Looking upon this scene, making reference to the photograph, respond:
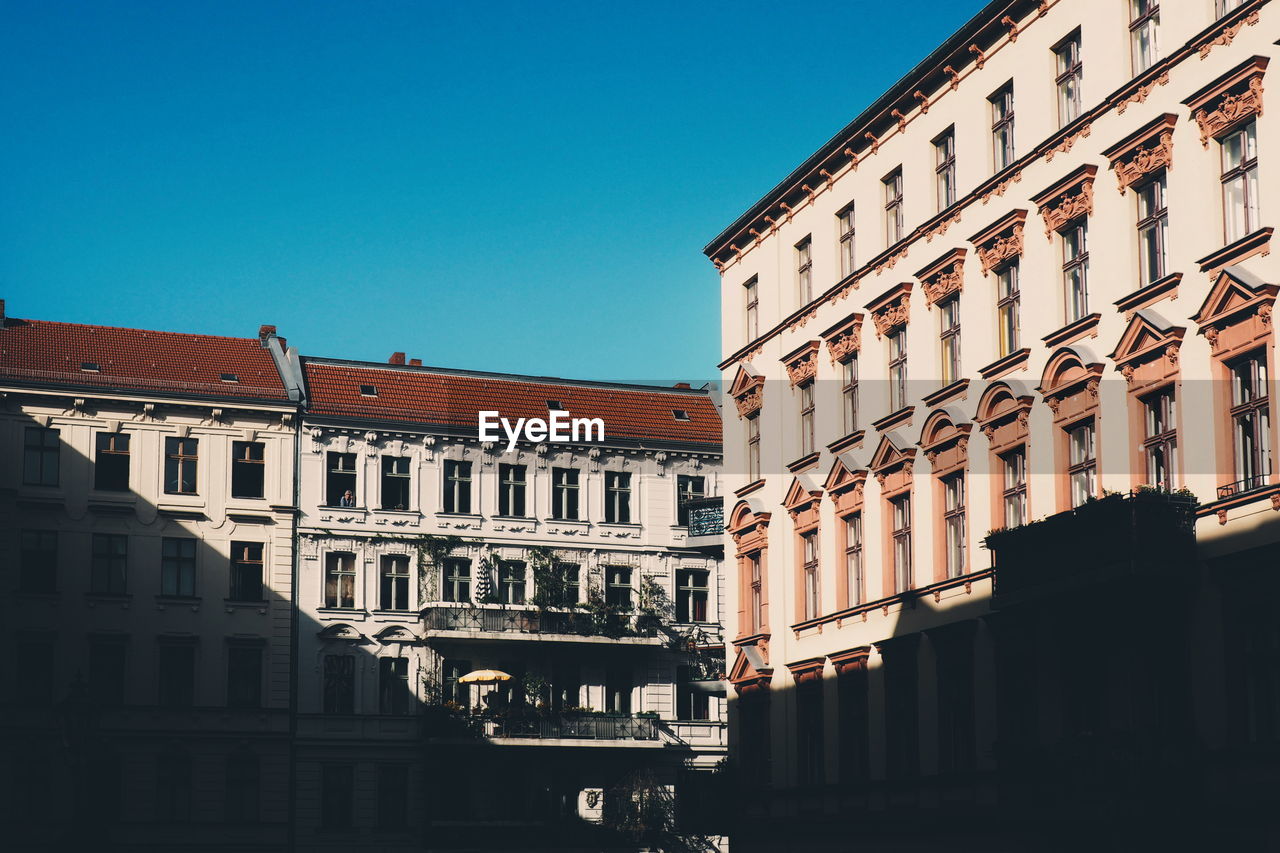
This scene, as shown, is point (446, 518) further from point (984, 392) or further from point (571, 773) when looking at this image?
point (984, 392)

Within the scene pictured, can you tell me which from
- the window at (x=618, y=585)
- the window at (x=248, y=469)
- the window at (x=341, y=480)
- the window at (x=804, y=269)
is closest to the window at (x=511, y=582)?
the window at (x=618, y=585)

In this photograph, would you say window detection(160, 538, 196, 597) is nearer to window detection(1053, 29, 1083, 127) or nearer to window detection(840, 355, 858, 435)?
window detection(840, 355, 858, 435)

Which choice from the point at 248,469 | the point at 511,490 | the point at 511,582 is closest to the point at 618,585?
the point at 511,582

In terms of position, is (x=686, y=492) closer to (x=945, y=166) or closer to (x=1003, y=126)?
(x=945, y=166)

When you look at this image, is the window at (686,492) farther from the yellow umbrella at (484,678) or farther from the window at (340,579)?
the window at (340,579)

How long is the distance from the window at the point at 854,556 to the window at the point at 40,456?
28.2 metres

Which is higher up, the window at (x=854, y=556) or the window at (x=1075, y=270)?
the window at (x=1075, y=270)

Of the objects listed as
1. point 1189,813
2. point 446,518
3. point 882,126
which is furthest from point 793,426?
point 446,518

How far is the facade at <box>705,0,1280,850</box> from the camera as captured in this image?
25.3m

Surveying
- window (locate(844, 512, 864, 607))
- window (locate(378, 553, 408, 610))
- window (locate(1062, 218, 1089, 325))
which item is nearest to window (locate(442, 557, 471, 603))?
window (locate(378, 553, 408, 610))

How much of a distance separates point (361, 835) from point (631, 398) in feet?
59.7

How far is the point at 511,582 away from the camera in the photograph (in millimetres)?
59062

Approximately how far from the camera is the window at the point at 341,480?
58062 millimetres

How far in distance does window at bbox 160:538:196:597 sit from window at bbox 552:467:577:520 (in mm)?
12090
